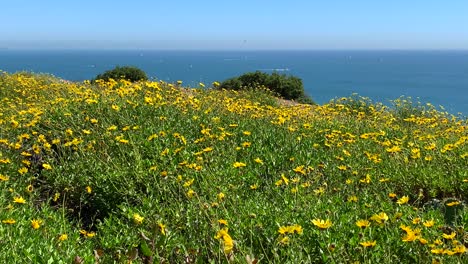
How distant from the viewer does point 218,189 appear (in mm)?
3979

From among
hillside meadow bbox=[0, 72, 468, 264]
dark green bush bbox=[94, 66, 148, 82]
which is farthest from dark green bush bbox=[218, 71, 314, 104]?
hillside meadow bbox=[0, 72, 468, 264]

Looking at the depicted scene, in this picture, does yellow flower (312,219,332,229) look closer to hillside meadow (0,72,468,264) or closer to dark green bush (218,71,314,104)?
hillside meadow (0,72,468,264)

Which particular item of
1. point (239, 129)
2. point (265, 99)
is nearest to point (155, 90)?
point (239, 129)

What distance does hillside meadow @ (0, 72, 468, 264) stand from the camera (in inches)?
118

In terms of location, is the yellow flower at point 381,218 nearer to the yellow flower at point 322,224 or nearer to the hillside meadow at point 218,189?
the hillside meadow at point 218,189

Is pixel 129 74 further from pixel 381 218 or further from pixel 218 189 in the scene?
pixel 381 218

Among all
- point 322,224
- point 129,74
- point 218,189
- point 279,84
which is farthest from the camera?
point 279,84

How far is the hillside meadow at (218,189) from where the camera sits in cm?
301

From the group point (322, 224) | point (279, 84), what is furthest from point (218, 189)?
point (279, 84)

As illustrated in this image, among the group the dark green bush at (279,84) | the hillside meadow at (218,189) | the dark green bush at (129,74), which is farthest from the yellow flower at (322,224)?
the dark green bush at (129,74)

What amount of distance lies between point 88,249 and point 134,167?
1.35 metres

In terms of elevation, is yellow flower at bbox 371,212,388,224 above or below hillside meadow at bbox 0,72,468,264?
above

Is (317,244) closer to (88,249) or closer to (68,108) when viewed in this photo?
(88,249)

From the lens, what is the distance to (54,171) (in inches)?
189
